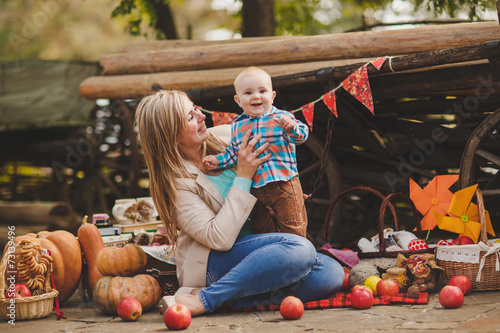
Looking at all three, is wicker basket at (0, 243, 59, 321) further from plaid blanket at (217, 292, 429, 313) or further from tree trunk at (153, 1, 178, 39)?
tree trunk at (153, 1, 178, 39)

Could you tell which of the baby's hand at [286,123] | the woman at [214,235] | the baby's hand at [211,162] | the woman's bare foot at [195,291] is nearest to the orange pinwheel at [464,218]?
the woman at [214,235]

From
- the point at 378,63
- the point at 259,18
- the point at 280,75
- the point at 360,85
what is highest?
the point at 259,18

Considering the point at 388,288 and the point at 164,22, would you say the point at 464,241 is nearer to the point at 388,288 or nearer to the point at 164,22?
the point at 388,288

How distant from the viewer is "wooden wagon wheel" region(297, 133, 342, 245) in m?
4.99

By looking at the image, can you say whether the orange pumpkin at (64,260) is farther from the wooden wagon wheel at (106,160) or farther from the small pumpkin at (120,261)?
the wooden wagon wheel at (106,160)

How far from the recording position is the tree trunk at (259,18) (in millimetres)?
8094

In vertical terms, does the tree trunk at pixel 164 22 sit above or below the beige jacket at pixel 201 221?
above

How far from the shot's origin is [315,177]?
5.67 m

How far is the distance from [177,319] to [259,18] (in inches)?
239

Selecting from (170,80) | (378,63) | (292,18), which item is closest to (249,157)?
(378,63)

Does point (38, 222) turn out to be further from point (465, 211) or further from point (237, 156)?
point (465, 211)

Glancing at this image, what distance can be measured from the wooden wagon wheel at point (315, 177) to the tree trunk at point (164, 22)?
437 centimetres

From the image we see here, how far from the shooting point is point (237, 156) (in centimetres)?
367

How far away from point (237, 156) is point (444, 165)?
8.47 ft
